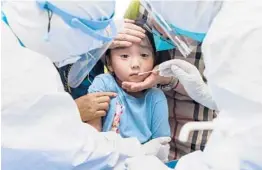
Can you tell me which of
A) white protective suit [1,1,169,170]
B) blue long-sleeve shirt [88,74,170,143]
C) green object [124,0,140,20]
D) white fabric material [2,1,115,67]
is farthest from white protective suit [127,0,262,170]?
green object [124,0,140,20]

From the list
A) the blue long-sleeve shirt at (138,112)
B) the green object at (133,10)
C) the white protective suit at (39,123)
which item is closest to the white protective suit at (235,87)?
the white protective suit at (39,123)

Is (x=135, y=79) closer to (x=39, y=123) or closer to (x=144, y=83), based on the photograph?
(x=144, y=83)

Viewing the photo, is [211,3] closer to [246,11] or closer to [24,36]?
[246,11]

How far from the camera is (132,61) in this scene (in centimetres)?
138

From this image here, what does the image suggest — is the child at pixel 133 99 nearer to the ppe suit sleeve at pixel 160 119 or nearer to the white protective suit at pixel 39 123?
the ppe suit sleeve at pixel 160 119

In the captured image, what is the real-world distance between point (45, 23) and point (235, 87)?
493 mm

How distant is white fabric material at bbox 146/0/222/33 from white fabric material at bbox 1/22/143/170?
0.39 m

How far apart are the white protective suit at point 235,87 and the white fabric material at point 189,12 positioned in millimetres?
204

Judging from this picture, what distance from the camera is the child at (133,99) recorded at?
135cm

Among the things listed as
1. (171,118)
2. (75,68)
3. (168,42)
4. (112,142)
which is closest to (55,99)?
(112,142)

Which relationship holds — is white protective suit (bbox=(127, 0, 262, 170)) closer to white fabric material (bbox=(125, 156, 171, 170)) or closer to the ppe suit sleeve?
white fabric material (bbox=(125, 156, 171, 170))

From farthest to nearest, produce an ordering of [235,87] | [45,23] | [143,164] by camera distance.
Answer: [45,23]
[143,164]
[235,87]

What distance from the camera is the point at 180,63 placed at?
1187 millimetres

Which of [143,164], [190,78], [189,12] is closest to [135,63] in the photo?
[190,78]
